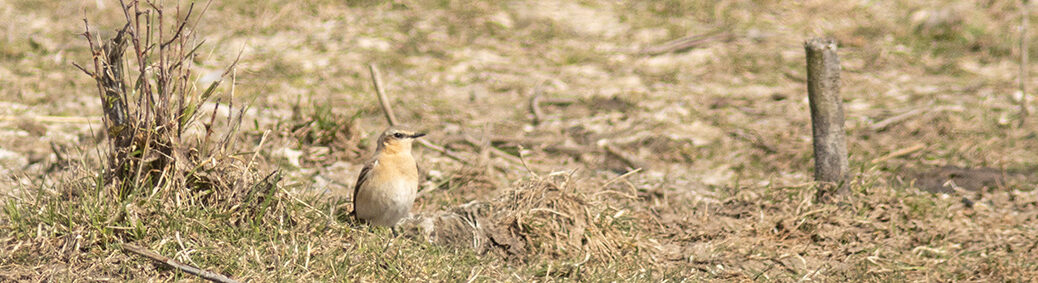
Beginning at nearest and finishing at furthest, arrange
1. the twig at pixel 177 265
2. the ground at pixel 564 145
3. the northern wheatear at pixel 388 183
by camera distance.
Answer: the twig at pixel 177 265
the ground at pixel 564 145
the northern wheatear at pixel 388 183

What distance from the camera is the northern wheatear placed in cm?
503

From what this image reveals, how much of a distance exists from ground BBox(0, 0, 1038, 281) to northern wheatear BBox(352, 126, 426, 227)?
0.44ft

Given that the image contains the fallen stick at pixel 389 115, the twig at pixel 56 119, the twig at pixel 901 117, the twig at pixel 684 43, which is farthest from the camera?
the twig at pixel 684 43

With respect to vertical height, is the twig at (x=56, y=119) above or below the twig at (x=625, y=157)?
above

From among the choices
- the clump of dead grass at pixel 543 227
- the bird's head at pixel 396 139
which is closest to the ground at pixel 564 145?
the clump of dead grass at pixel 543 227

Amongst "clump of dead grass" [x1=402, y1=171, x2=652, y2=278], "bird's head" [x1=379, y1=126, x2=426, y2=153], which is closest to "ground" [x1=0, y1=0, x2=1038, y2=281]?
"clump of dead grass" [x1=402, y1=171, x2=652, y2=278]

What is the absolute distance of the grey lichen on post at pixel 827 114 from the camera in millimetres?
5746

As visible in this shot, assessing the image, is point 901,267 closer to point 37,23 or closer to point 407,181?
point 407,181

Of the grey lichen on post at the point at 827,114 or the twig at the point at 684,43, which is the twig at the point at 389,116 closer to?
the grey lichen on post at the point at 827,114

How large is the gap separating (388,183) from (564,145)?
2.82 meters

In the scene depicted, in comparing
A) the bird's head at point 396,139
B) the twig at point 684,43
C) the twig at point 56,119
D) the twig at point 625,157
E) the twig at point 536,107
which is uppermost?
the bird's head at point 396,139

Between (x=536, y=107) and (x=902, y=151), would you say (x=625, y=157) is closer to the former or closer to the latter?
(x=536, y=107)

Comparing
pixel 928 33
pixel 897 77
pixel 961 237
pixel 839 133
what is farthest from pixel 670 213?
pixel 928 33

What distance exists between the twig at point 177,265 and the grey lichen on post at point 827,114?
11.1 ft
